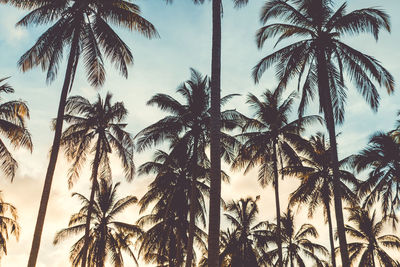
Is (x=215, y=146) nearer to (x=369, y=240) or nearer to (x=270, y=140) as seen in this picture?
(x=270, y=140)

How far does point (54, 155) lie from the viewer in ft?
38.4

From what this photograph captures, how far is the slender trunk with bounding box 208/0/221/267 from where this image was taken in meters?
8.29

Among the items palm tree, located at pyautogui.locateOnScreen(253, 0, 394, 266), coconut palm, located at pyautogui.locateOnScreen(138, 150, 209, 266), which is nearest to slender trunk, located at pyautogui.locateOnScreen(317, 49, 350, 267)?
palm tree, located at pyautogui.locateOnScreen(253, 0, 394, 266)

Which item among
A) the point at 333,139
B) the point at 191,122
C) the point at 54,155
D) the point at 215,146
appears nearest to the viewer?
the point at 215,146

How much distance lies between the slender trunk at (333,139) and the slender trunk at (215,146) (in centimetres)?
602

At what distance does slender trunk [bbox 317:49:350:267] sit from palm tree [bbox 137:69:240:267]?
6536 millimetres

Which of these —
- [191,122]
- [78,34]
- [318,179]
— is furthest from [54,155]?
[318,179]

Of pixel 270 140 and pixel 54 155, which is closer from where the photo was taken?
pixel 54 155

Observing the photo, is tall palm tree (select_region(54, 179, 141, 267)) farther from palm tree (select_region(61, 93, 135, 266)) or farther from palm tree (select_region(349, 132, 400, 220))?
palm tree (select_region(349, 132, 400, 220))

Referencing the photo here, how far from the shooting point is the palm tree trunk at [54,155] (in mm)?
10508

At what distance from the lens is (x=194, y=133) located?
20172 millimetres

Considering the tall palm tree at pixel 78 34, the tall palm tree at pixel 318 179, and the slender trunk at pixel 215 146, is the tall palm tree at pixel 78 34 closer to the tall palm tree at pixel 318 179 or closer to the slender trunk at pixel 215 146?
the slender trunk at pixel 215 146

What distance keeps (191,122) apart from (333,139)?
28.3 feet

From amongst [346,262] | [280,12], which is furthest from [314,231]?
[280,12]
